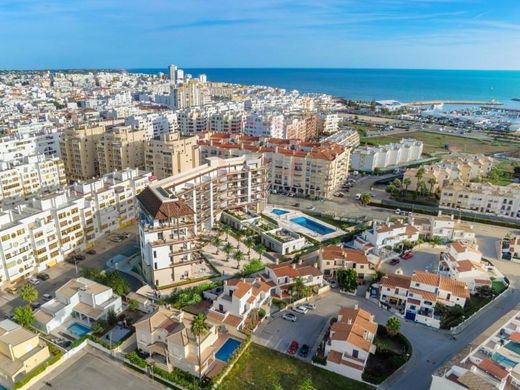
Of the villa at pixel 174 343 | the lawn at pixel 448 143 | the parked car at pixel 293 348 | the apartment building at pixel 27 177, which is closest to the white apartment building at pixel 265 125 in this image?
the lawn at pixel 448 143

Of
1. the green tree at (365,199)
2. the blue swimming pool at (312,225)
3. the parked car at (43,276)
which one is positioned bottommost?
the parked car at (43,276)

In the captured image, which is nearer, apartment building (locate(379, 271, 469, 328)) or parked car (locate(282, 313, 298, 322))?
parked car (locate(282, 313, 298, 322))

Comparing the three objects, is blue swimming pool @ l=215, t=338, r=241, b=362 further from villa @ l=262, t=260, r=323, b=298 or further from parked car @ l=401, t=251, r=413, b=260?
parked car @ l=401, t=251, r=413, b=260

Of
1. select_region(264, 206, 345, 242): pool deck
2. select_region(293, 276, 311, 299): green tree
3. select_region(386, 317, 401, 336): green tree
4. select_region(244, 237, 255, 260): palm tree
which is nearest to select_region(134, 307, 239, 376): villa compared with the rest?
select_region(293, 276, 311, 299): green tree

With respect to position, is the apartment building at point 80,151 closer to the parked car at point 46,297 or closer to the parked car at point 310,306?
the parked car at point 46,297

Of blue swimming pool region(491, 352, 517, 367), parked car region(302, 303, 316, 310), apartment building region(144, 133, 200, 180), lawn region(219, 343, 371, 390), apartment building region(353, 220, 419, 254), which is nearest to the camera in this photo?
blue swimming pool region(491, 352, 517, 367)

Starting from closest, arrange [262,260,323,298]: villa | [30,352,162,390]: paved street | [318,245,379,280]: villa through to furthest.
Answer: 1. [30,352,162,390]: paved street
2. [262,260,323,298]: villa
3. [318,245,379,280]: villa
